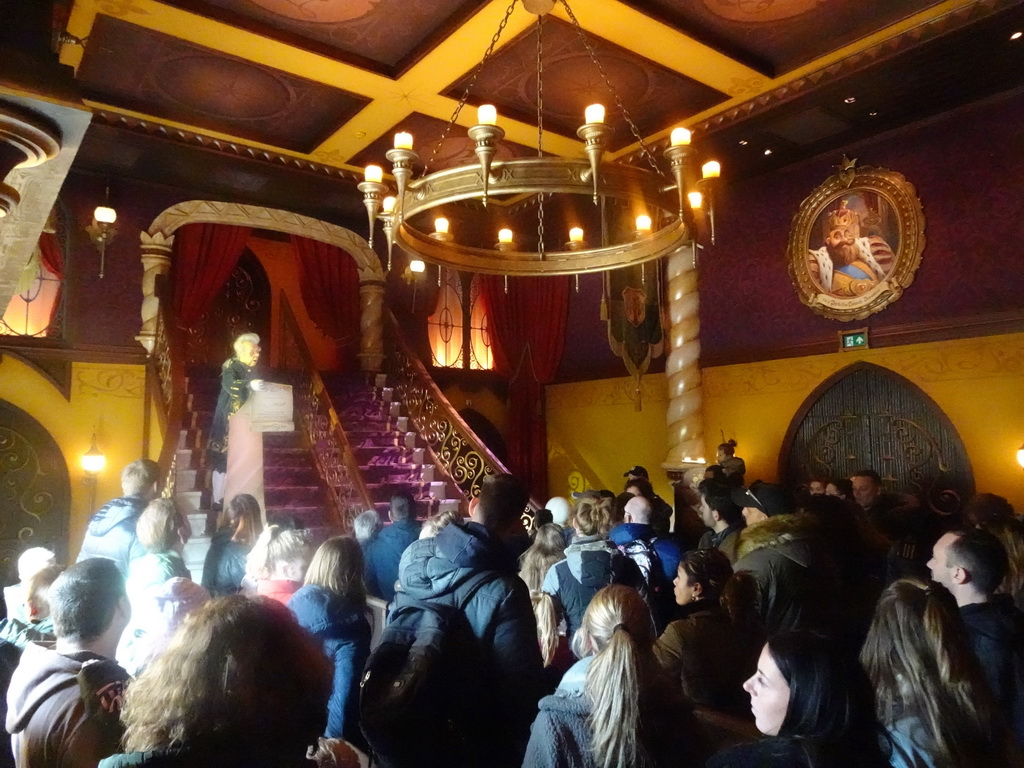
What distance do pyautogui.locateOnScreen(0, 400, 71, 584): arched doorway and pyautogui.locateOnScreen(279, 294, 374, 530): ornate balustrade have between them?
2.67 metres

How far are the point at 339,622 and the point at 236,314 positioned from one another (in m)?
9.33

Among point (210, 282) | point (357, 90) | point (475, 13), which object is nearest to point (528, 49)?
point (475, 13)

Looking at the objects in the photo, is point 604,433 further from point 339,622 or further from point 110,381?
point 339,622

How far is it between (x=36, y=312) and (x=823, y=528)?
843 centimetres

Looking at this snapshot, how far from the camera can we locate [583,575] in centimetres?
303

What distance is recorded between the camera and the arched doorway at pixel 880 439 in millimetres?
6832

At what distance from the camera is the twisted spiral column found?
843 centimetres

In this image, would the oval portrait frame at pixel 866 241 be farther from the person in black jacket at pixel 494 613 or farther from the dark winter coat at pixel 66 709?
the dark winter coat at pixel 66 709

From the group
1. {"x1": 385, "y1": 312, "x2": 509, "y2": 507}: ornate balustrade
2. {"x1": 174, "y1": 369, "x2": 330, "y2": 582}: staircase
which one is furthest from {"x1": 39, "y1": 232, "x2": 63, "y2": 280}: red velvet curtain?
{"x1": 385, "y1": 312, "x2": 509, "y2": 507}: ornate balustrade

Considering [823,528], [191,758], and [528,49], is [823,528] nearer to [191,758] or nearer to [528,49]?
[191,758]

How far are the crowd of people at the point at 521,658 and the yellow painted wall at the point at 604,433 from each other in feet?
20.5

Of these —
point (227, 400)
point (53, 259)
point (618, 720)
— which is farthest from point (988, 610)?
point (53, 259)

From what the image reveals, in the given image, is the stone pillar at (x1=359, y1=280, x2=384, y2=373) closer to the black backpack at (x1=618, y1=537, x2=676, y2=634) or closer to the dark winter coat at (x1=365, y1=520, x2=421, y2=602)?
the dark winter coat at (x1=365, y1=520, x2=421, y2=602)

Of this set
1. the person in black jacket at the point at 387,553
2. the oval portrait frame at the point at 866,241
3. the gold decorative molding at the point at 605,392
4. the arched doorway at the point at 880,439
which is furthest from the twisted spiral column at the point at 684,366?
the person in black jacket at the point at 387,553
